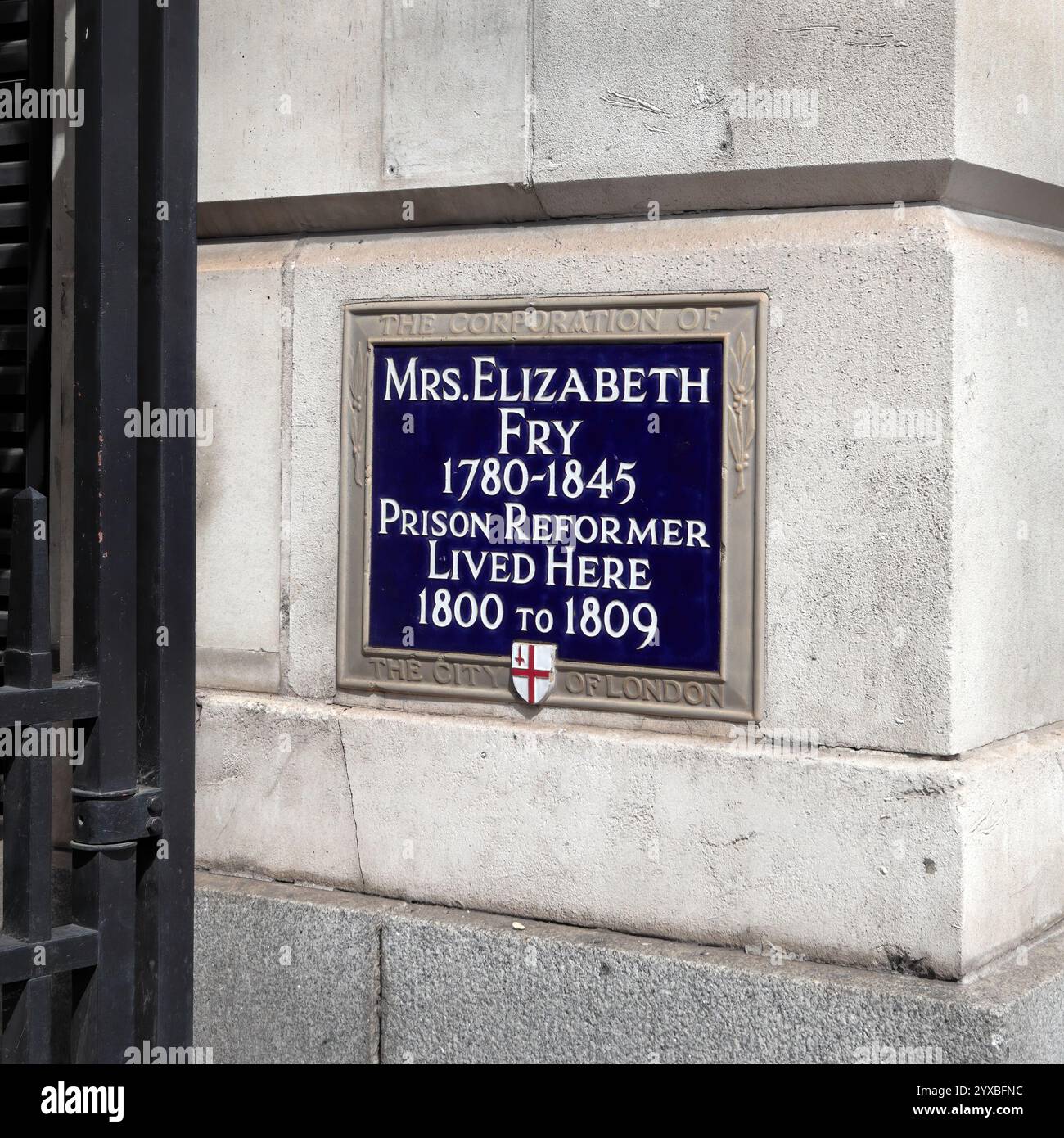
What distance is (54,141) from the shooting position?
5012 mm

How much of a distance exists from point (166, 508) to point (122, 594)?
211 millimetres

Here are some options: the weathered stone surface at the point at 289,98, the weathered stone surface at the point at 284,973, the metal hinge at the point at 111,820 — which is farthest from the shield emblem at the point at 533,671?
the weathered stone surface at the point at 289,98

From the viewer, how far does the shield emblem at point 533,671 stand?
4246 millimetres

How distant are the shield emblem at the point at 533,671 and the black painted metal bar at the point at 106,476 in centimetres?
136

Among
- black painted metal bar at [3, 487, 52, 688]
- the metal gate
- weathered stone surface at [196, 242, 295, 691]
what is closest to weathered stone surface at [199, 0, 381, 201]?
weathered stone surface at [196, 242, 295, 691]

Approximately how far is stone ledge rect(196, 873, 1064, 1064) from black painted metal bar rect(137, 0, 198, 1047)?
1167mm

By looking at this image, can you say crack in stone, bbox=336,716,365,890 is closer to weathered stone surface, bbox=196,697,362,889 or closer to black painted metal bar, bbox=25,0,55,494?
weathered stone surface, bbox=196,697,362,889

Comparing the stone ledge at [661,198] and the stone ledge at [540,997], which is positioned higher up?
the stone ledge at [661,198]

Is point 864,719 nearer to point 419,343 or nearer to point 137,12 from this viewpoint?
point 419,343

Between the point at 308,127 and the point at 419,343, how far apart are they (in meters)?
0.77

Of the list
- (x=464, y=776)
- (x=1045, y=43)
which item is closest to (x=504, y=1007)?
(x=464, y=776)

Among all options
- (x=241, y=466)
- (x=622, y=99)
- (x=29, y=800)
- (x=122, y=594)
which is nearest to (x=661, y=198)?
(x=622, y=99)

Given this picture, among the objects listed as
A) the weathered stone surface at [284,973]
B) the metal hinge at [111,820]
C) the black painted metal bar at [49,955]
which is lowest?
the weathered stone surface at [284,973]

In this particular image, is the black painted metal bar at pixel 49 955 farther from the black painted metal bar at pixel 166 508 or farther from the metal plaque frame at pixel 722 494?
the metal plaque frame at pixel 722 494
